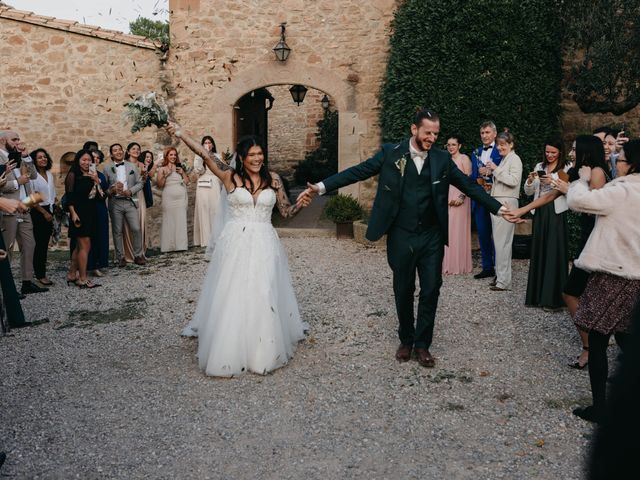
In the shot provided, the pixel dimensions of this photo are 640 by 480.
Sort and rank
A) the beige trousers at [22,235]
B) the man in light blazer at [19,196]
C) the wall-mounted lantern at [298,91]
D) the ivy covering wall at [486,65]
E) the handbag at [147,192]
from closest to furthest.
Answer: the man in light blazer at [19,196] → the beige trousers at [22,235] → the handbag at [147,192] → the ivy covering wall at [486,65] → the wall-mounted lantern at [298,91]

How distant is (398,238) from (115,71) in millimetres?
9818

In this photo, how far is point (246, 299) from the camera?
16.2 feet

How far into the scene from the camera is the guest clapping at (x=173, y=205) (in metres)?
11.0

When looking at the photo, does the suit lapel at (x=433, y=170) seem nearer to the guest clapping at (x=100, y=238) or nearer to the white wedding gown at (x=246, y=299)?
the white wedding gown at (x=246, y=299)

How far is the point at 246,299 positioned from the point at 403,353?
141 centimetres

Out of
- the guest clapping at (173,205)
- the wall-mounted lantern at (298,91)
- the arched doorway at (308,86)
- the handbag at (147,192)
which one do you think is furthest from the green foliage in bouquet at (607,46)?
the handbag at (147,192)

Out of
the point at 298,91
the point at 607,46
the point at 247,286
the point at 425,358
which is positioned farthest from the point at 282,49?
the point at 425,358

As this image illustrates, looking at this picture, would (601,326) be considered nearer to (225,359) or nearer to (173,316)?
(225,359)

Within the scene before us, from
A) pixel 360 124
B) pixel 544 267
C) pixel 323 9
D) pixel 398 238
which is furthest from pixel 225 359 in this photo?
pixel 323 9

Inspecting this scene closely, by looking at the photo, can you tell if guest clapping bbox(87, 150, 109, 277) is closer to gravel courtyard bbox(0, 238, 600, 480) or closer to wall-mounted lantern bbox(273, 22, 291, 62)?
gravel courtyard bbox(0, 238, 600, 480)

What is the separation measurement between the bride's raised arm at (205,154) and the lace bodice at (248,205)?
195 mm

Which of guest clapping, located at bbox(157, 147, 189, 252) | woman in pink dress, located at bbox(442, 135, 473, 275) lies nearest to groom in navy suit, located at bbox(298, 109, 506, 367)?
woman in pink dress, located at bbox(442, 135, 473, 275)

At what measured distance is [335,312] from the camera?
6.76 meters

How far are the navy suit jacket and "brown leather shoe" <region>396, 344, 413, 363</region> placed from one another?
3.25 ft
